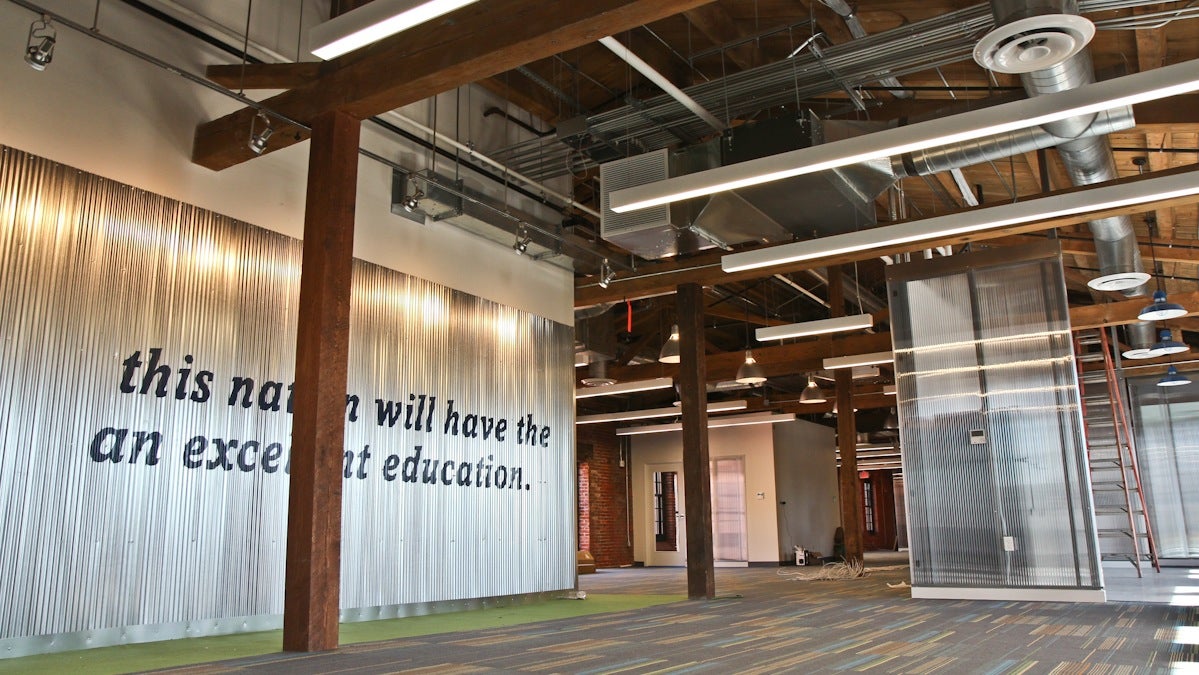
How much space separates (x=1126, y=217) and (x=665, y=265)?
522cm

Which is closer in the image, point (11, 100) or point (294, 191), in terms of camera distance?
point (11, 100)

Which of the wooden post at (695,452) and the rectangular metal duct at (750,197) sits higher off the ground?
the rectangular metal duct at (750,197)

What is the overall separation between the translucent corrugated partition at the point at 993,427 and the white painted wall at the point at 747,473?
35.0ft

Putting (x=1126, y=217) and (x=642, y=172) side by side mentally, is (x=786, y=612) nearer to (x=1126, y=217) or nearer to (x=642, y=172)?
(x=642, y=172)

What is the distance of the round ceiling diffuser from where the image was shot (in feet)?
14.9

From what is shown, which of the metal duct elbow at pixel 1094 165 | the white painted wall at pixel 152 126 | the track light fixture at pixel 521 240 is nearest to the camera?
the white painted wall at pixel 152 126

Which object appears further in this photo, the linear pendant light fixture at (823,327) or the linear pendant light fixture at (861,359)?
the linear pendant light fixture at (861,359)

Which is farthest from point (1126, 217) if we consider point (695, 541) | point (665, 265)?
point (695, 541)

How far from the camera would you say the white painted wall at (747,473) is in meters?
20.3

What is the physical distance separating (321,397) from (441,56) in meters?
2.45

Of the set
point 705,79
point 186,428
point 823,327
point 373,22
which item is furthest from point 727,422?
point 373,22

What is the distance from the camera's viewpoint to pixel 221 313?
679cm

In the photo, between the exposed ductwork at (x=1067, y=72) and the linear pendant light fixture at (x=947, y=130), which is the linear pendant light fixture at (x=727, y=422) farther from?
the linear pendant light fixture at (x=947, y=130)

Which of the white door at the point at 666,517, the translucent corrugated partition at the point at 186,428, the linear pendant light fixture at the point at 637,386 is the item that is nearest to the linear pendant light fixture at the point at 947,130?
the translucent corrugated partition at the point at 186,428
